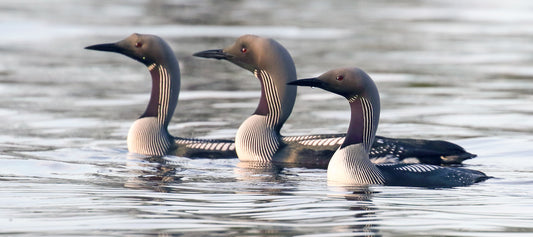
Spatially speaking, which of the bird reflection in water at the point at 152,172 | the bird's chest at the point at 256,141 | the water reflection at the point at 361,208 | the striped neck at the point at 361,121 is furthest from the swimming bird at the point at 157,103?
the water reflection at the point at 361,208

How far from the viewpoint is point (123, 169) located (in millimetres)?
8773

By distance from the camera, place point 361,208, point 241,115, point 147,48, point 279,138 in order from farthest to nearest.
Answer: point 241,115 → point 147,48 → point 279,138 → point 361,208

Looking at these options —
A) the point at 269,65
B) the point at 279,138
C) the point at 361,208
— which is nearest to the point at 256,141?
the point at 279,138

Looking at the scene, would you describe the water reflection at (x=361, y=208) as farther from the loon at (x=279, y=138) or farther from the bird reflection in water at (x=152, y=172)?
the loon at (x=279, y=138)

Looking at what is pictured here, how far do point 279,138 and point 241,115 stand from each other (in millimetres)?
2441

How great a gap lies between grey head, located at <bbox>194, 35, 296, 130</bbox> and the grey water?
58 centimetres

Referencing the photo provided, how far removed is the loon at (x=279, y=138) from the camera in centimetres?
897

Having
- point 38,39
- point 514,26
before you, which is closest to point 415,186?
point 38,39

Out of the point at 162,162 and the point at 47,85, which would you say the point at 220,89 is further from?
the point at 162,162

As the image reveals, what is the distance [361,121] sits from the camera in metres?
7.93

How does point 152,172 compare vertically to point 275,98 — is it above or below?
below

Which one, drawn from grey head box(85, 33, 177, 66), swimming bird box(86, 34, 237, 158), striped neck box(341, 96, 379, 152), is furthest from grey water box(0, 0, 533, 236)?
grey head box(85, 33, 177, 66)

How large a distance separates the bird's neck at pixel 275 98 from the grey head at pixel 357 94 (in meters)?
1.50

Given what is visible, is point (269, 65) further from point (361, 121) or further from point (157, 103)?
point (361, 121)
